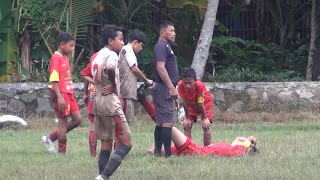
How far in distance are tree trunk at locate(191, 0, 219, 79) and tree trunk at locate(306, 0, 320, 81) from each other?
2320 millimetres

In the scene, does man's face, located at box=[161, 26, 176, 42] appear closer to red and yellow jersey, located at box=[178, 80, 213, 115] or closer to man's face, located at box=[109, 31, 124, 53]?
red and yellow jersey, located at box=[178, 80, 213, 115]

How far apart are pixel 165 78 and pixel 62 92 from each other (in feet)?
4.52

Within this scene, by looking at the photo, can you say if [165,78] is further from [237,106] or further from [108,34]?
[237,106]

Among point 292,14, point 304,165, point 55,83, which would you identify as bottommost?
point 304,165

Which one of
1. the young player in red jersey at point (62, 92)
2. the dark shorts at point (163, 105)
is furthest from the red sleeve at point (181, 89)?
the young player in red jersey at point (62, 92)

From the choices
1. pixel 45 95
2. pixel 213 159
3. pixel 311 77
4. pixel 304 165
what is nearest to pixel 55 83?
pixel 213 159

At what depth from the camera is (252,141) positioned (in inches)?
435

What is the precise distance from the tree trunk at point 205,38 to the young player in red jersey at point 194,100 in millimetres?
4227

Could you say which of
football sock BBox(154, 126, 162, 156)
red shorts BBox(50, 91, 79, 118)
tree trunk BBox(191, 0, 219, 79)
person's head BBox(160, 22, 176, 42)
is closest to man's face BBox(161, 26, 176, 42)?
person's head BBox(160, 22, 176, 42)

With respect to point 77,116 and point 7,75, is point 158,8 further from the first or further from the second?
point 77,116

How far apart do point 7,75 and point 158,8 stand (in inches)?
147

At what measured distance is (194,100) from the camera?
11.5m

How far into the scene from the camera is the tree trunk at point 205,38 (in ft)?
53.1

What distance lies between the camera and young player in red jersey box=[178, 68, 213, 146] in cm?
1117
